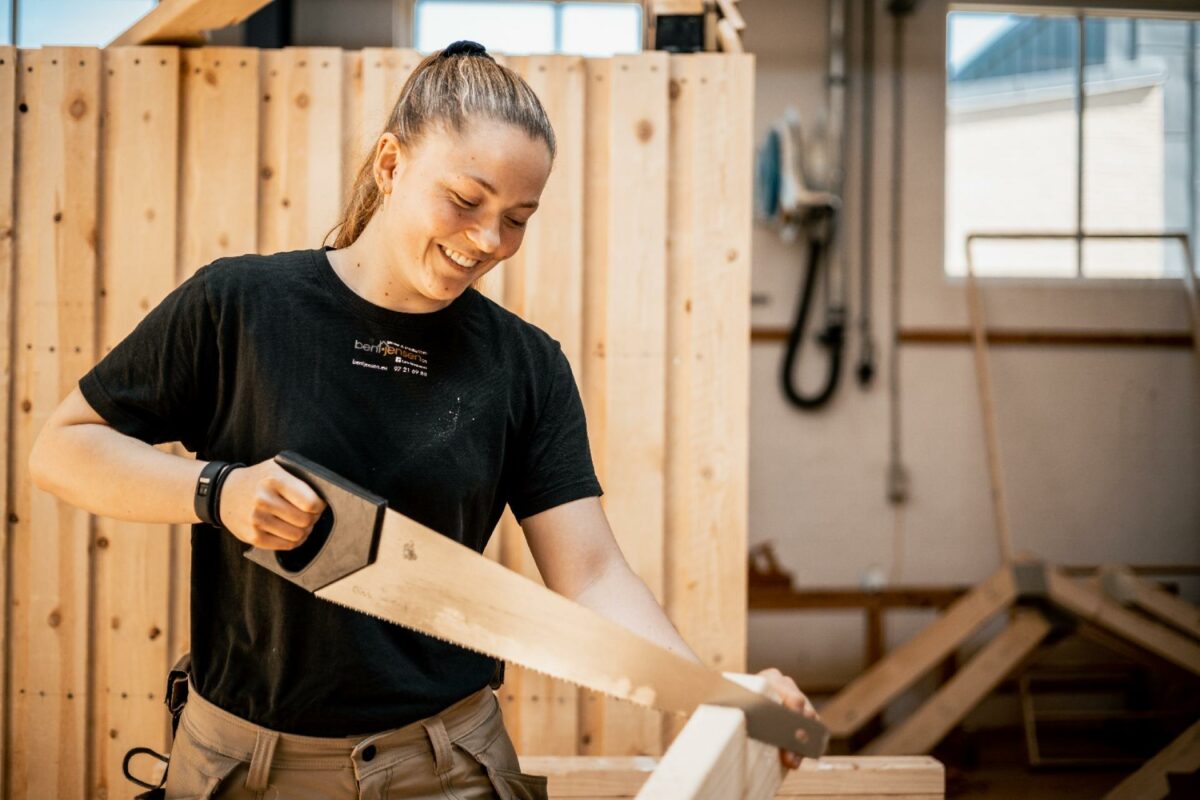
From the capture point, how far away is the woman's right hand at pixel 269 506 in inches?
50.8

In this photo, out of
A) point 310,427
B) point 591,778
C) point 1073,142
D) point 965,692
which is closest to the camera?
point 310,427

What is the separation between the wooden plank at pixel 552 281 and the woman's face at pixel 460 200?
153cm

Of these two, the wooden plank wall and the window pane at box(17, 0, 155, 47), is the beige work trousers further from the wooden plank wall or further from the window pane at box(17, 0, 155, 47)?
the window pane at box(17, 0, 155, 47)

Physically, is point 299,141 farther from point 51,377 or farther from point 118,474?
point 118,474

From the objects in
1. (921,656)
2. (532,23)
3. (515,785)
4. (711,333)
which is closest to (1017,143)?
(532,23)

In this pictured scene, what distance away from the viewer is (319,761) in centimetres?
150

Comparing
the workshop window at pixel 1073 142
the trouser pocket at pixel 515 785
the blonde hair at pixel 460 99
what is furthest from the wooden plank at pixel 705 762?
the workshop window at pixel 1073 142

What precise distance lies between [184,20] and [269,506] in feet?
7.29

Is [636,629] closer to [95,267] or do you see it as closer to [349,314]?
[349,314]

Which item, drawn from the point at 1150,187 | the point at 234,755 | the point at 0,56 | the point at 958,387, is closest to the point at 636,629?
the point at 234,755

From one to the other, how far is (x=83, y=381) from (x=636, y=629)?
3.03ft

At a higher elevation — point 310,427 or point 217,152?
point 217,152

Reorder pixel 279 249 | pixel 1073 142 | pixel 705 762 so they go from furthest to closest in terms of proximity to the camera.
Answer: pixel 1073 142 < pixel 279 249 < pixel 705 762

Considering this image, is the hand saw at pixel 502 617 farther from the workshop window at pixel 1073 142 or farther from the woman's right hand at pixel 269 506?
the workshop window at pixel 1073 142
